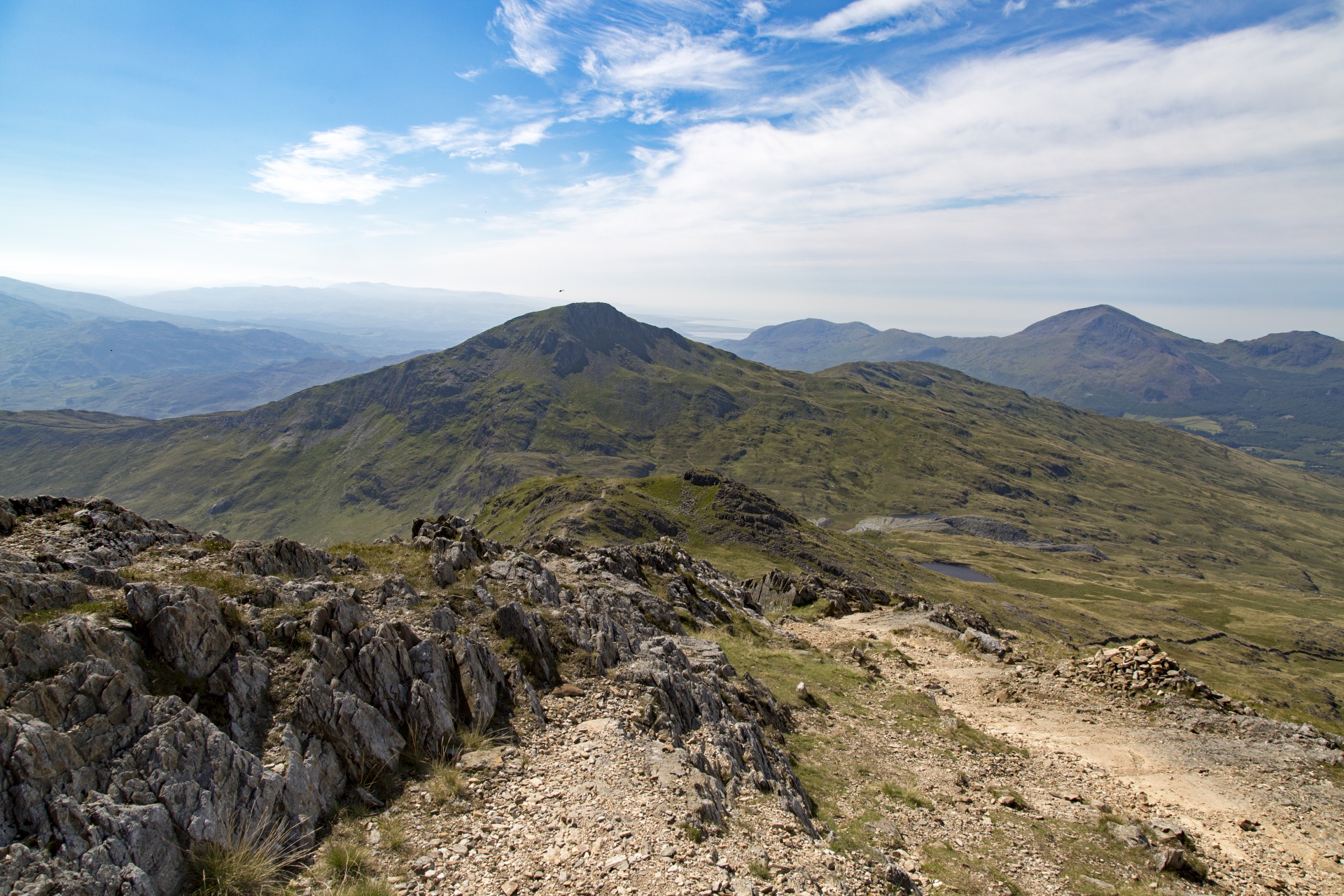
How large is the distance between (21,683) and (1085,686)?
3955 centimetres

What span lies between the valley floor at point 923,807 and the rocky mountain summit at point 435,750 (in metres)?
0.10

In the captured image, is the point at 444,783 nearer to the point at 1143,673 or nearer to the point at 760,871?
the point at 760,871

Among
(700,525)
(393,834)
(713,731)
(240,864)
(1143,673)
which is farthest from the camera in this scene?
(700,525)

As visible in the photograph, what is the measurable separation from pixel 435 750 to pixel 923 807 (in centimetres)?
1567

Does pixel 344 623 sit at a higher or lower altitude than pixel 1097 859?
higher

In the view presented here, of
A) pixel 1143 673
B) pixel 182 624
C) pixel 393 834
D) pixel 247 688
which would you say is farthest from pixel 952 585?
pixel 182 624

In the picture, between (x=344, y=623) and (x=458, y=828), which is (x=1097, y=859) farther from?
(x=344, y=623)

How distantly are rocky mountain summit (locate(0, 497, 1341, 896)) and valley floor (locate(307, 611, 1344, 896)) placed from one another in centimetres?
10

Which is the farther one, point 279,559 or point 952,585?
point 952,585

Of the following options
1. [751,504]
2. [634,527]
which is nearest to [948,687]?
[634,527]

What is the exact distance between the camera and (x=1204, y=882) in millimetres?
17453

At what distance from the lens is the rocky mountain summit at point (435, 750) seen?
10.7 metres

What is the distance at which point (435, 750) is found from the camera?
1514 cm

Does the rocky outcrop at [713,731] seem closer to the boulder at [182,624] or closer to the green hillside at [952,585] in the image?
the boulder at [182,624]
